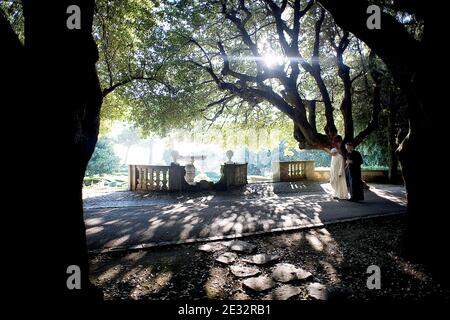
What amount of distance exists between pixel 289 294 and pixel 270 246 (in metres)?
1.94

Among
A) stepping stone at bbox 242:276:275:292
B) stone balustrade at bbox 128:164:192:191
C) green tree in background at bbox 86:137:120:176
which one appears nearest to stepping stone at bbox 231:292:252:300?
stepping stone at bbox 242:276:275:292

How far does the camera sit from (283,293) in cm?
379

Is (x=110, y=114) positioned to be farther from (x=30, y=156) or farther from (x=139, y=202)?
(x=30, y=156)

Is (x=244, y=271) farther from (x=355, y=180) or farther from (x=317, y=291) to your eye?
(x=355, y=180)

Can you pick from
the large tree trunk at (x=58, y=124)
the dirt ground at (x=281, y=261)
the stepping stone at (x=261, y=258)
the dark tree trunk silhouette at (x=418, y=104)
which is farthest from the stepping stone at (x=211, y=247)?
the dark tree trunk silhouette at (x=418, y=104)

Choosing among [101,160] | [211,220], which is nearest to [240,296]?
[211,220]

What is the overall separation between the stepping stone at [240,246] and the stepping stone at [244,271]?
761mm

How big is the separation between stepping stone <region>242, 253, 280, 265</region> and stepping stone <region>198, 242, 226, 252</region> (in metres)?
0.71

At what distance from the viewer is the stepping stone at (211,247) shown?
215 inches

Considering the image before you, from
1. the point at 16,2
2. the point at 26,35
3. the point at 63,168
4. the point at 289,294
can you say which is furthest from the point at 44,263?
the point at 16,2

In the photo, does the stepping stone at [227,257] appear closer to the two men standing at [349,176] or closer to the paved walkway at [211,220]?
the paved walkway at [211,220]

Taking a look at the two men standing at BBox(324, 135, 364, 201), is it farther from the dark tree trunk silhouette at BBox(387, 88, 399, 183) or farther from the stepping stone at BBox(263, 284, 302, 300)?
the dark tree trunk silhouette at BBox(387, 88, 399, 183)

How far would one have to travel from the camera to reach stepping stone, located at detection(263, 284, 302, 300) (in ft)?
12.1
